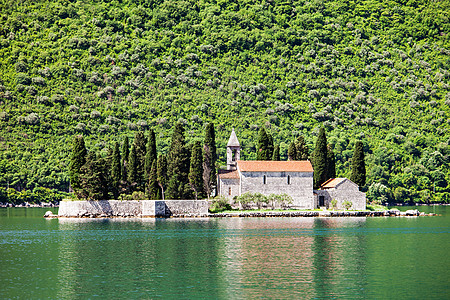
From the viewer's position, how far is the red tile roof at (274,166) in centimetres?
8900

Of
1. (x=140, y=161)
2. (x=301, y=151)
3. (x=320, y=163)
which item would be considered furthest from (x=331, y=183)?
(x=140, y=161)

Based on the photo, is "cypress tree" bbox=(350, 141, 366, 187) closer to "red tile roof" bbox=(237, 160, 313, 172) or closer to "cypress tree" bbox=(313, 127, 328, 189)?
"cypress tree" bbox=(313, 127, 328, 189)

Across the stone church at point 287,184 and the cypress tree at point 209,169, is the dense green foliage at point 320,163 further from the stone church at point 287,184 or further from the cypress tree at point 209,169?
the cypress tree at point 209,169

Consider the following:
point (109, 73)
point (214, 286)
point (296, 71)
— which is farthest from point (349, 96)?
point (214, 286)

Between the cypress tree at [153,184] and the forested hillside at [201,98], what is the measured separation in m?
56.2

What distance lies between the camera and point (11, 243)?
6000cm

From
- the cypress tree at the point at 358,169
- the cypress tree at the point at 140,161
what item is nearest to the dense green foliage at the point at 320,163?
the cypress tree at the point at 358,169

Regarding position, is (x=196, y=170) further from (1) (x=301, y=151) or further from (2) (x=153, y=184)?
(1) (x=301, y=151)

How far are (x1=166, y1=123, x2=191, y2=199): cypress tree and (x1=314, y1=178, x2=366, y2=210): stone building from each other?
57.8 ft

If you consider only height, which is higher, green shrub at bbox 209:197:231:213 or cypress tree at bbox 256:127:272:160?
cypress tree at bbox 256:127:272:160

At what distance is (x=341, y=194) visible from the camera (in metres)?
90.1

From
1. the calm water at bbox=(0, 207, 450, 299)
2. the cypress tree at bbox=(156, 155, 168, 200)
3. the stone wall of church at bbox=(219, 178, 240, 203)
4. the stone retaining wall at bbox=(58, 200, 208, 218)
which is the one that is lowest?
the calm water at bbox=(0, 207, 450, 299)

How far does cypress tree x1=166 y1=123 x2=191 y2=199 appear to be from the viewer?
273ft

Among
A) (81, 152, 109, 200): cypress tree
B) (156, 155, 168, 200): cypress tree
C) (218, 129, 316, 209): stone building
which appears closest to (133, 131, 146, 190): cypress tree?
(156, 155, 168, 200): cypress tree
